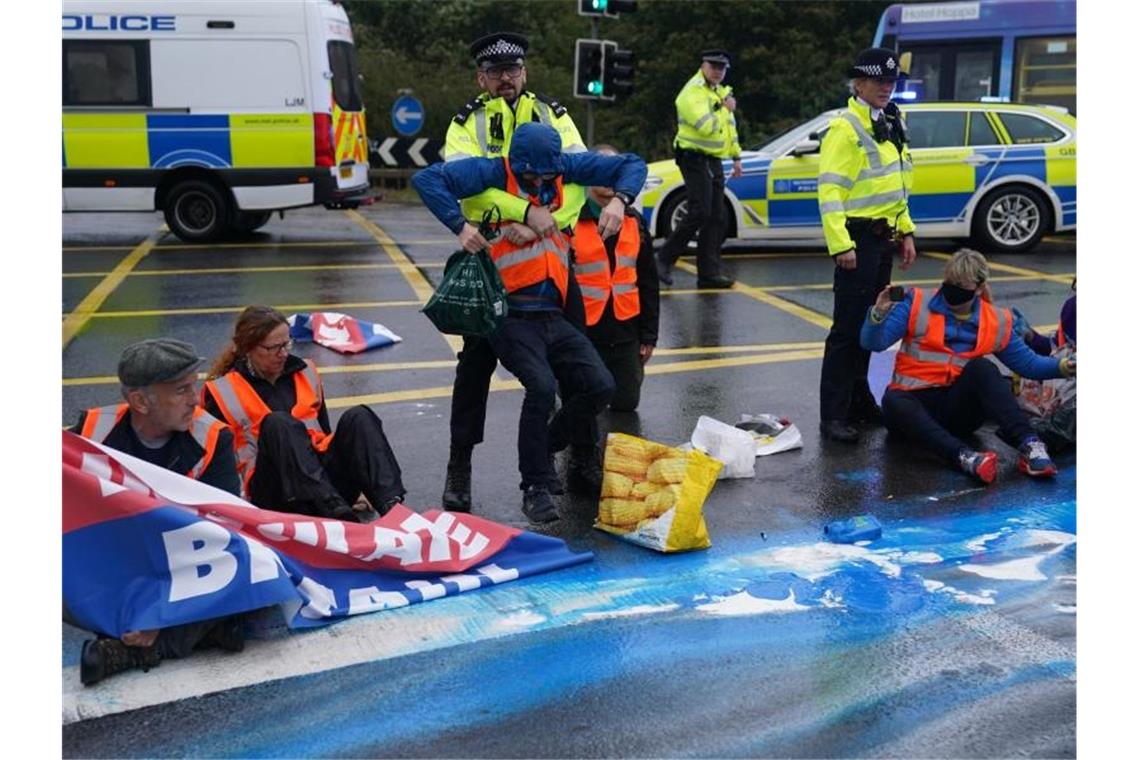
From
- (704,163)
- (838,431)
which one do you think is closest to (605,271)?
(838,431)

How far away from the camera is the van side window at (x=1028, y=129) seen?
47.7 ft

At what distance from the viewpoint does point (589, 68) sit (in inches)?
743

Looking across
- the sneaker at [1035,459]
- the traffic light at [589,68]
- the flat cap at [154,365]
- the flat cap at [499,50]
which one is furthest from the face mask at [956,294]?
the traffic light at [589,68]

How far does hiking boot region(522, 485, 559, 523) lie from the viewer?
5.84m

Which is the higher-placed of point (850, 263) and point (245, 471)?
point (850, 263)

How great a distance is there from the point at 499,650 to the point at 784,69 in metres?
23.9

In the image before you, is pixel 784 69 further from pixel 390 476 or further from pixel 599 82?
pixel 390 476

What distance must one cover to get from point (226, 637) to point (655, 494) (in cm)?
185

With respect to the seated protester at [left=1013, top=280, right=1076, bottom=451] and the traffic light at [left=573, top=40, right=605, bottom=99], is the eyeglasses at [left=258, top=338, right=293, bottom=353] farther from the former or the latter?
the traffic light at [left=573, top=40, right=605, bottom=99]

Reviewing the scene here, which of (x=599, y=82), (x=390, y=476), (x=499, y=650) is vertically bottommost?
(x=499, y=650)

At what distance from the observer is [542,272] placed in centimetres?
585

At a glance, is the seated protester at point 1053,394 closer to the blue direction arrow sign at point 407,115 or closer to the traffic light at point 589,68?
the traffic light at point 589,68

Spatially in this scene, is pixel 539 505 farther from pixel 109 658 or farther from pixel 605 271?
pixel 109 658

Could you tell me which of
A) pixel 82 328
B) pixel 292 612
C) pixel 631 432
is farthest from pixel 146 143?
pixel 292 612
